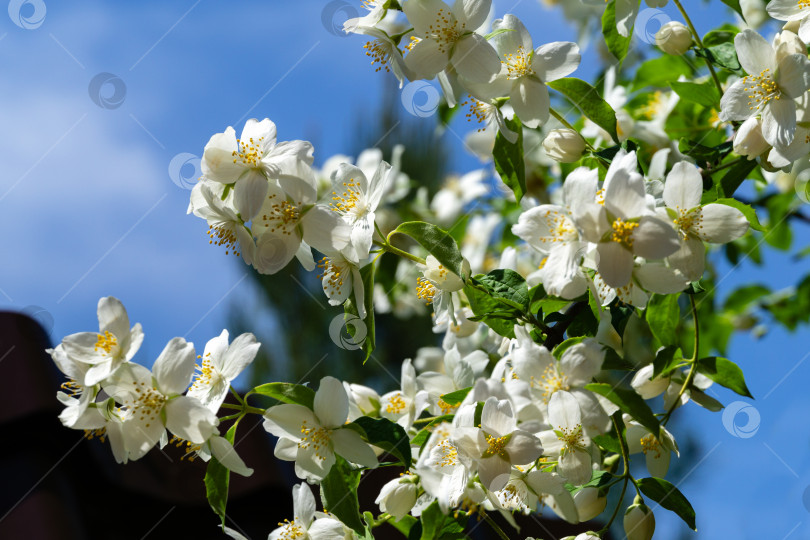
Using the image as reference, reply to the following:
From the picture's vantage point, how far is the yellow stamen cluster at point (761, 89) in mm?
848

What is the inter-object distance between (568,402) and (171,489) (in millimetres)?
1469

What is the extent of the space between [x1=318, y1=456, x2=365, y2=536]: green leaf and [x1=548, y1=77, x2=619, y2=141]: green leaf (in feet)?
1.68

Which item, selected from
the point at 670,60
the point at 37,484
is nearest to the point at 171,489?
the point at 37,484

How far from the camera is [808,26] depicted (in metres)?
0.84

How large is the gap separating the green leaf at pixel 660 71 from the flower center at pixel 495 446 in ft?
2.58

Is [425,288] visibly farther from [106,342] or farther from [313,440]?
[106,342]

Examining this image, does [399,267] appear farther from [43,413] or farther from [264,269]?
[264,269]

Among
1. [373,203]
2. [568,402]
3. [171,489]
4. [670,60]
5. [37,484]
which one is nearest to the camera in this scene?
[568,402]

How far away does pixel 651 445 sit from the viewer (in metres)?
0.91

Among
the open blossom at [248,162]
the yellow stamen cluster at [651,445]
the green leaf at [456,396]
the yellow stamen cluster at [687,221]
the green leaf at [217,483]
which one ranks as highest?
the open blossom at [248,162]

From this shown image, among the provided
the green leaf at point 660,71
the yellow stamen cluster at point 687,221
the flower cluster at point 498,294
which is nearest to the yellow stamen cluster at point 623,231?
the flower cluster at point 498,294

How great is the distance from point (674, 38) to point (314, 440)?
75cm

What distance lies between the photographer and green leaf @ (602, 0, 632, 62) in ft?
3.06

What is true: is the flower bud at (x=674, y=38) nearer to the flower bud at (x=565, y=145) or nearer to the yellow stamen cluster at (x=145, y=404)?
the flower bud at (x=565, y=145)
